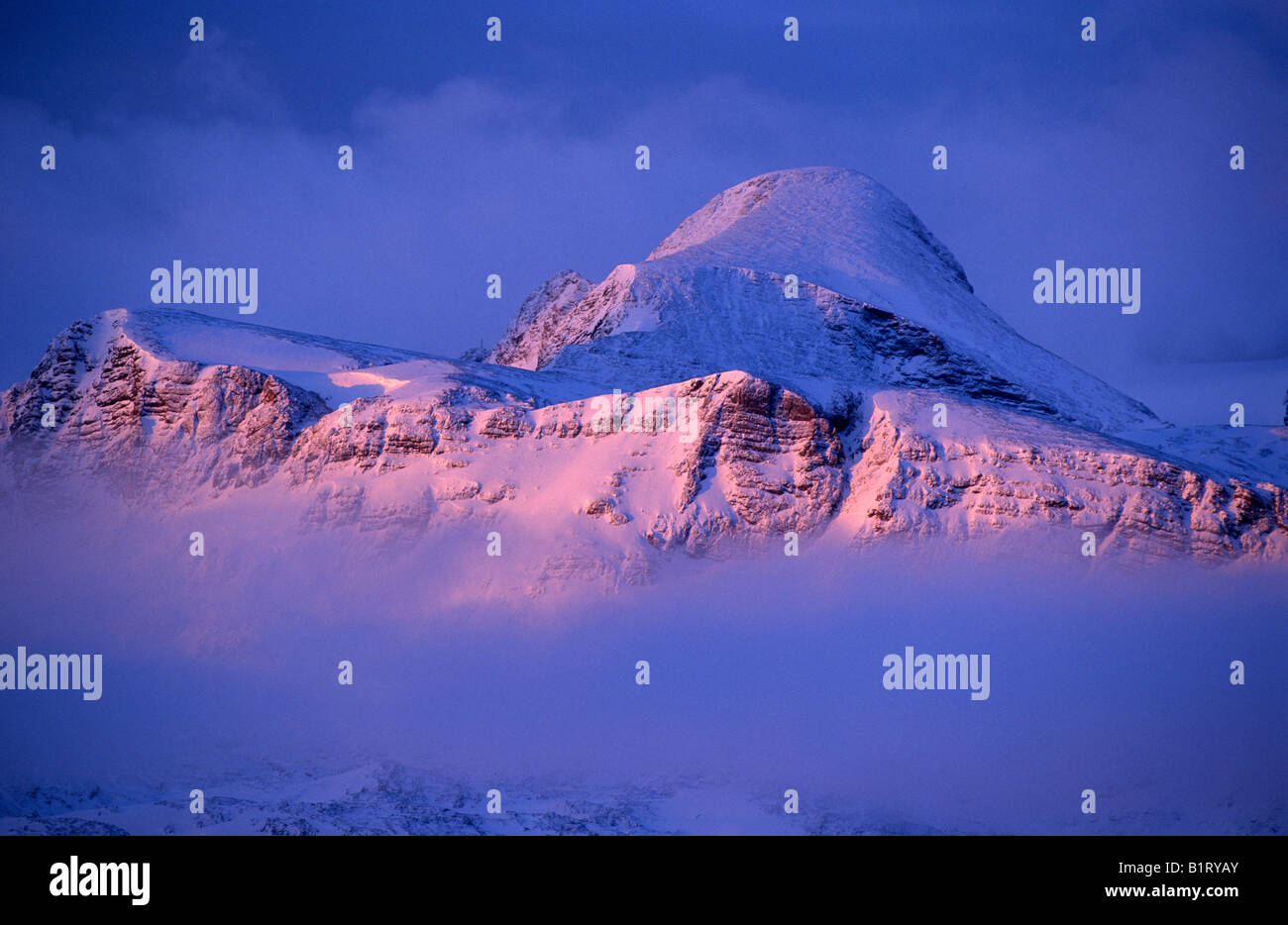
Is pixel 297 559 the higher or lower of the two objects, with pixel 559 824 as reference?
higher

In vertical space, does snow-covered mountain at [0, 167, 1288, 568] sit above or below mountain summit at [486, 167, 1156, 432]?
below

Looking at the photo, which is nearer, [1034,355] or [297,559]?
[297,559]

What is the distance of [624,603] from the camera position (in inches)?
3312

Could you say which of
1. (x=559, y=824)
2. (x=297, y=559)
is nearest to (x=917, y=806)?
(x=559, y=824)

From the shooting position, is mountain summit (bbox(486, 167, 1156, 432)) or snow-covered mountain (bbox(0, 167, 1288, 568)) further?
mountain summit (bbox(486, 167, 1156, 432))

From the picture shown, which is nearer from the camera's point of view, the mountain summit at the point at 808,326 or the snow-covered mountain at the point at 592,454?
the snow-covered mountain at the point at 592,454

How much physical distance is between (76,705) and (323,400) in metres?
34.8

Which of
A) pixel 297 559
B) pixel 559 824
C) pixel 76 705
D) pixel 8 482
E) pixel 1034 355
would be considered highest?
pixel 1034 355

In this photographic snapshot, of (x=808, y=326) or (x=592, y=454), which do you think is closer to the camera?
(x=592, y=454)

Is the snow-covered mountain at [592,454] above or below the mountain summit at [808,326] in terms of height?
below

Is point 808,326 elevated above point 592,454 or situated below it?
above
